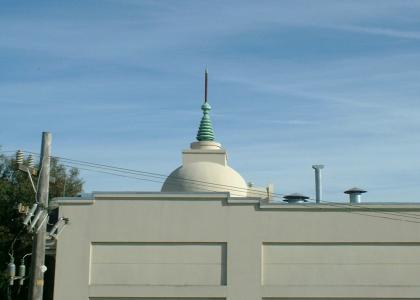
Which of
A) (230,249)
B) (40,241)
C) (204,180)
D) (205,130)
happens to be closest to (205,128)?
(205,130)

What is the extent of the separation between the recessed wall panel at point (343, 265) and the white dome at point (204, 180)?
5.81m

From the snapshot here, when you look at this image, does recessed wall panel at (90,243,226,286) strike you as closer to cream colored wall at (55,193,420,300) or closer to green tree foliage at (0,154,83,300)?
cream colored wall at (55,193,420,300)

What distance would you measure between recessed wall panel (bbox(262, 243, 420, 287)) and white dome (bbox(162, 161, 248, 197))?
5.81 m

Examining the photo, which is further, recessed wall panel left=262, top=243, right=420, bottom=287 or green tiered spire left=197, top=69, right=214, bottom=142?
green tiered spire left=197, top=69, right=214, bottom=142

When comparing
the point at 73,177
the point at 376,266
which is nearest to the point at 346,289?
the point at 376,266

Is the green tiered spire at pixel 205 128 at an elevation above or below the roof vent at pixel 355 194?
above

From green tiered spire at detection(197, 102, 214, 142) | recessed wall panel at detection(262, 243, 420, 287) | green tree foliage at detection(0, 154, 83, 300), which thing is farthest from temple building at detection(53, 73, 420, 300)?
green tree foliage at detection(0, 154, 83, 300)

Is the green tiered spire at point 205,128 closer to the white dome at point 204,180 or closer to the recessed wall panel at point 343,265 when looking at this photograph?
the white dome at point 204,180

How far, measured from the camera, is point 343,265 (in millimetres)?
26609

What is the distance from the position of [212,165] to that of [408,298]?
1072 cm

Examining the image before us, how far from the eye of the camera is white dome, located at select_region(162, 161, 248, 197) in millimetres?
31812

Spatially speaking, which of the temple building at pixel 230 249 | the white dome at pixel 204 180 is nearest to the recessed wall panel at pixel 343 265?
the temple building at pixel 230 249

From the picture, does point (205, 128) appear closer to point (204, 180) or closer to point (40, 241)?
point (204, 180)

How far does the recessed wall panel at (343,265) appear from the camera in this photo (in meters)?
26.5
